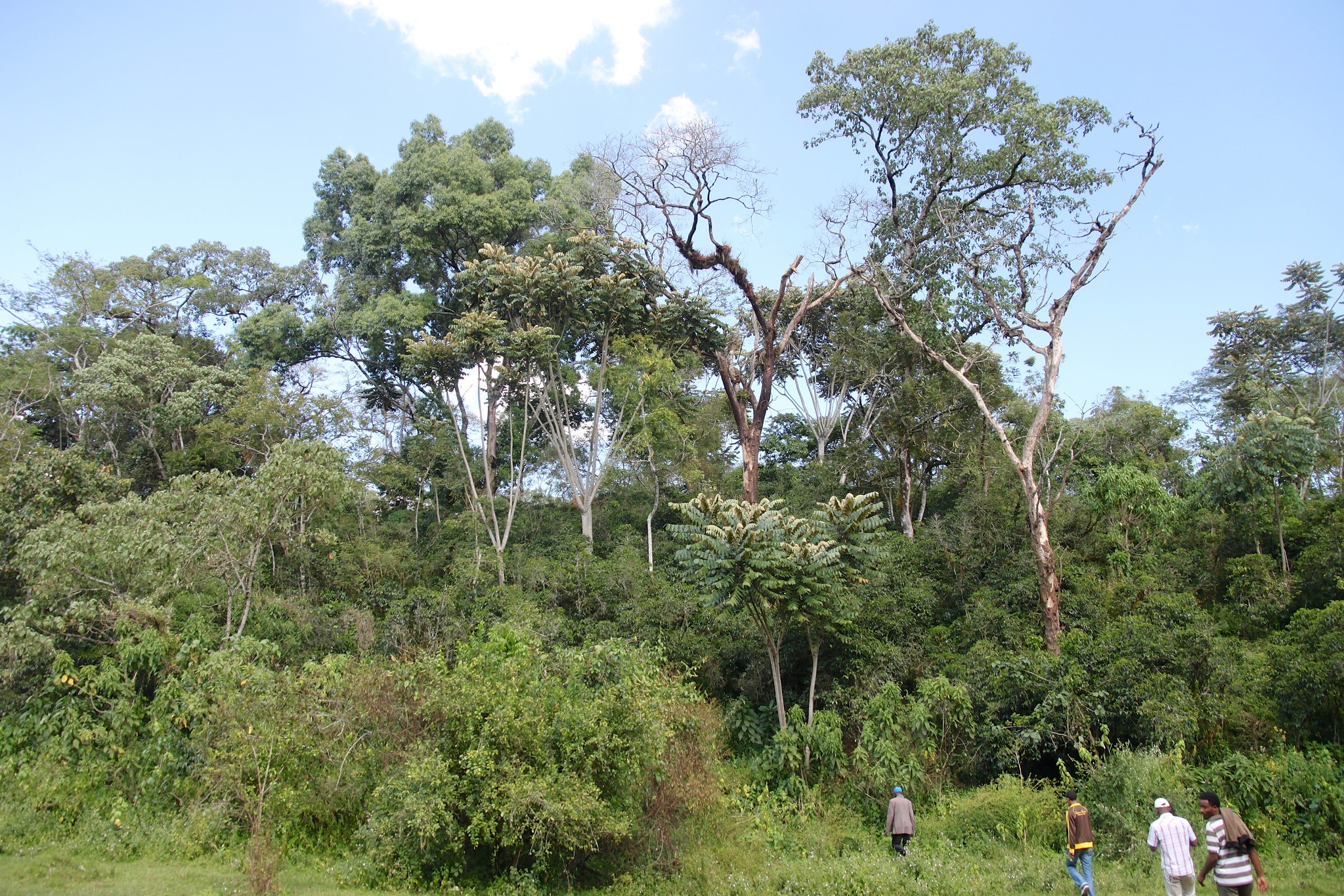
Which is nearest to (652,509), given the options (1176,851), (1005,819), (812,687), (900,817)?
(812,687)

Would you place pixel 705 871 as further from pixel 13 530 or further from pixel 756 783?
pixel 13 530

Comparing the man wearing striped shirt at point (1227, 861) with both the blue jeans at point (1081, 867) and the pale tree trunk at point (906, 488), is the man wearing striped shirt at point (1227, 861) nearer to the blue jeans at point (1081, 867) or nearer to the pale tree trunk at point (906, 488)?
the blue jeans at point (1081, 867)

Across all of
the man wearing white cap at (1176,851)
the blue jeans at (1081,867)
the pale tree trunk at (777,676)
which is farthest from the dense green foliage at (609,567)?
the man wearing white cap at (1176,851)

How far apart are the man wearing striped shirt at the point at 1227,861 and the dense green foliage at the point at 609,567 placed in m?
2.69

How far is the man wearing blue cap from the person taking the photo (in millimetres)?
9180

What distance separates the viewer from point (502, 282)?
1719cm

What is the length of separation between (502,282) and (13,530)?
1004 centimetres

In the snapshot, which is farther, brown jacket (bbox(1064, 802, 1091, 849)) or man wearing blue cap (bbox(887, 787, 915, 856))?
man wearing blue cap (bbox(887, 787, 915, 856))

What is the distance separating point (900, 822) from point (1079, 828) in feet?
7.26

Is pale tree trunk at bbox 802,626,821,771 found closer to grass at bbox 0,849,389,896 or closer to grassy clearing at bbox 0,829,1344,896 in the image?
grassy clearing at bbox 0,829,1344,896

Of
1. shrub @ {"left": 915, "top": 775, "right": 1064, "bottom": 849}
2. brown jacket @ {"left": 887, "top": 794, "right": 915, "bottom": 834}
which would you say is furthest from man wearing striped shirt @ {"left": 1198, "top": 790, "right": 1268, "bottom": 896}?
brown jacket @ {"left": 887, "top": 794, "right": 915, "bottom": 834}

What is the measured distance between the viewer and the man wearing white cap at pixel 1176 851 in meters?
6.18

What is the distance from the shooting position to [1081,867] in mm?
7617

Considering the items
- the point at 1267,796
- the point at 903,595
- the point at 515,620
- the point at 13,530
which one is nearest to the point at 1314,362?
the point at 903,595
